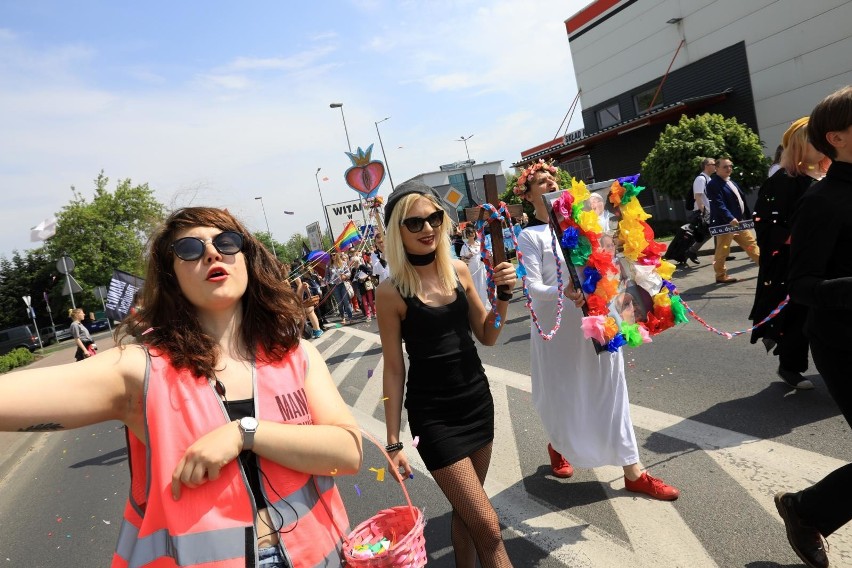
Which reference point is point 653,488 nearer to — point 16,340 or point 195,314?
point 195,314

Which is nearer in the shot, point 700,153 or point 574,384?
point 574,384

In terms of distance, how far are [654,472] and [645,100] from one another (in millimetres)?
25591

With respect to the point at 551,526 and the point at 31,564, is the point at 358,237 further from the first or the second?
the point at 551,526

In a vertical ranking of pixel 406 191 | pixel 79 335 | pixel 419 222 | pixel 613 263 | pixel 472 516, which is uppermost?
pixel 406 191

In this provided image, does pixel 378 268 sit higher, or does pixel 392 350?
pixel 392 350

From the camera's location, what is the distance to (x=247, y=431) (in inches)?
58.3

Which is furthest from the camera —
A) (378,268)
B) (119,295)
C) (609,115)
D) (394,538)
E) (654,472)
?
(609,115)

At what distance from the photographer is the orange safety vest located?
4.69ft

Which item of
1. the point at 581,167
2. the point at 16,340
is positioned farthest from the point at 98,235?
the point at 581,167

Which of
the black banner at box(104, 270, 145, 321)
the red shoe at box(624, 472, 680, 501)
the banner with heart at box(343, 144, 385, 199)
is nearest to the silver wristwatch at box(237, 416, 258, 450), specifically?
the red shoe at box(624, 472, 680, 501)

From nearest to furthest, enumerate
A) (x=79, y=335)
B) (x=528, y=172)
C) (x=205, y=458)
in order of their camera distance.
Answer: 1. (x=205, y=458)
2. (x=528, y=172)
3. (x=79, y=335)

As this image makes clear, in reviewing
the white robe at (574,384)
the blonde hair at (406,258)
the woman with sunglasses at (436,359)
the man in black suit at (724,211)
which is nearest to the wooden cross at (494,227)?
the woman with sunglasses at (436,359)

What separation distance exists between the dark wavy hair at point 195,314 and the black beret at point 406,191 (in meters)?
1.02

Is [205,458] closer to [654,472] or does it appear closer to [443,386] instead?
[443,386]
